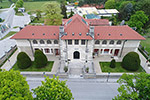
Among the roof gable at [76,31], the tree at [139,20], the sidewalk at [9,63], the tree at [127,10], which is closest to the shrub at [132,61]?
the roof gable at [76,31]

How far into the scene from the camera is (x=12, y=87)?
1552 cm

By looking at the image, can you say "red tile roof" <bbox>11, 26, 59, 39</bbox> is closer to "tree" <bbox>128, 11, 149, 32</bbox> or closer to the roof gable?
the roof gable

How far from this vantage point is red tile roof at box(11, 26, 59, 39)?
113ft

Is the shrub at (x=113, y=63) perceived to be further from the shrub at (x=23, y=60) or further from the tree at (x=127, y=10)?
the tree at (x=127, y=10)

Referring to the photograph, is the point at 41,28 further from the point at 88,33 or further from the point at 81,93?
the point at 81,93

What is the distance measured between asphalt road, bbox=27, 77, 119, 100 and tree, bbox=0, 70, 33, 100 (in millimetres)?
11386

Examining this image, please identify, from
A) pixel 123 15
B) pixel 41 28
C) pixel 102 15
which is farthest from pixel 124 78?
pixel 102 15

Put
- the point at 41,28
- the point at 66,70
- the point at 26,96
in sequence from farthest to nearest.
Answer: the point at 41,28
the point at 66,70
the point at 26,96

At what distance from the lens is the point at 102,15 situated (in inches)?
3039

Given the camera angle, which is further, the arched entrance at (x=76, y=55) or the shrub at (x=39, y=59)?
the arched entrance at (x=76, y=55)

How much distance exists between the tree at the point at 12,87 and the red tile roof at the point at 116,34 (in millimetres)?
24660

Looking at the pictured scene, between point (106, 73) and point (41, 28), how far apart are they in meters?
24.9

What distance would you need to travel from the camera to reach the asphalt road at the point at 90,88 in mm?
25172

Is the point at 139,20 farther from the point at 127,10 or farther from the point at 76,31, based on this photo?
the point at 76,31
